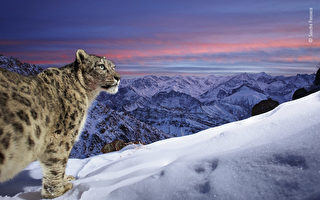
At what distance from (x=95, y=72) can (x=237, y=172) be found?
4.86 metres

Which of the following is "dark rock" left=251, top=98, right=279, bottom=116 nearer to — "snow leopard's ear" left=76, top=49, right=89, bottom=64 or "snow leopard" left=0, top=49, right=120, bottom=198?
"snow leopard" left=0, top=49, right=120, bottom=198

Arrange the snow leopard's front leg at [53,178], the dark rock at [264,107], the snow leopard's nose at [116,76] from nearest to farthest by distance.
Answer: the snow leopard's front leg at [53,178], the snow leopard's nose at [116,76], the dark rock at [264,107]

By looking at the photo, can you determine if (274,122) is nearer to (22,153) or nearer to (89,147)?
(22,153)

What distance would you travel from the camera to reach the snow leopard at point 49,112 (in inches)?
175

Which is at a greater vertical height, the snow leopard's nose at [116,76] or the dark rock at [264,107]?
the snow leopard's nose at [116,76]

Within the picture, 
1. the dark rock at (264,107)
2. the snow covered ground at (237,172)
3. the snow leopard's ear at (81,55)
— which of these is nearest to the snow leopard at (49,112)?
the snow leopard's ear at (81,55)

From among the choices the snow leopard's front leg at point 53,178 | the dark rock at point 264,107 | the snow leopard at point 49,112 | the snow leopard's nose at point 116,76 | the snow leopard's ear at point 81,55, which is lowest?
the dark rock at point 264,107

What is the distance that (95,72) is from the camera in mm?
7102

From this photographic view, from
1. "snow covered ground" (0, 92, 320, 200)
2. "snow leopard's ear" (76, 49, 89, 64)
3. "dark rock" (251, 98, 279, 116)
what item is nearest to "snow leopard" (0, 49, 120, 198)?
"snow leopard's ear" (76, 49, 89, 64)

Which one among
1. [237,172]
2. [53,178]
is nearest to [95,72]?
[53,178]

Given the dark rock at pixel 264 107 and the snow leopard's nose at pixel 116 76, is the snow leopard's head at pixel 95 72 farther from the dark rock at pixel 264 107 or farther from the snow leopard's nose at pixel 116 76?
the dark rock at pixel 264 107

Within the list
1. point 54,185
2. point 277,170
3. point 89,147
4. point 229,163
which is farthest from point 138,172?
point 89,147

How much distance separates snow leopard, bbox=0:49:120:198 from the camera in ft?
14.6

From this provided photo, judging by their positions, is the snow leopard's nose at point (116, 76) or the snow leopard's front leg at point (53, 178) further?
the snow leopard's nose at point (116, 76)
